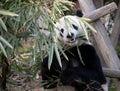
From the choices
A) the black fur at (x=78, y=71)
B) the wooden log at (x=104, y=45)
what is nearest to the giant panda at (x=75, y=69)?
the black fur at (x=78, y=71)

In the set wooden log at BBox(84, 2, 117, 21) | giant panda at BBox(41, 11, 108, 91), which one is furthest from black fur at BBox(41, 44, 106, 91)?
wooden log at BBox(84, 2, 117, 21)

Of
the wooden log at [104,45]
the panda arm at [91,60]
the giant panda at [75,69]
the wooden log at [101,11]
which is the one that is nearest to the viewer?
the giant panda at [75,69]

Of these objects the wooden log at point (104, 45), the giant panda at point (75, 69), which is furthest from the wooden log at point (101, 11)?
the giant panda at point (75, 69)

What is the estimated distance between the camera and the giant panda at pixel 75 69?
2.93m

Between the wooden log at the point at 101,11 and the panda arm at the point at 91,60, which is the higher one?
the wooden log at the point at 101,11

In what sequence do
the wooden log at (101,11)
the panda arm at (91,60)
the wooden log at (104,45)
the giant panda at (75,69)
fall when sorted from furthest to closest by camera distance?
the wooden log at (104,45) → the wooden log at (101,11) → the panda arm at (91,60) → the giant panda at (75,69)

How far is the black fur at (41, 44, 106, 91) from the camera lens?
9.80 ft

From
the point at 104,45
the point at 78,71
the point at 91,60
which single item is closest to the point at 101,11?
the point at 104,45

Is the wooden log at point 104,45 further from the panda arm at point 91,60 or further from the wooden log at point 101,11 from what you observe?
the panda arm at point 91,60

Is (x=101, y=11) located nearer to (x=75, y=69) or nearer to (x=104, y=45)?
(x=104, y=45)

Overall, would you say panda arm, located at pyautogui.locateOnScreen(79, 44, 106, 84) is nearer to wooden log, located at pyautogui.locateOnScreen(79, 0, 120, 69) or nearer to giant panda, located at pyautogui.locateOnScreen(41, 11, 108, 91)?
giant panda, located at pyautogui.locateOnScreen(41, 11, 108, 91)

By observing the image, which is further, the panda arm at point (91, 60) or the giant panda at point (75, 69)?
the panda arm at point (91, 60)

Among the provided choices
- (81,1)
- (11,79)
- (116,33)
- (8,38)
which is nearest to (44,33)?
(8,38)

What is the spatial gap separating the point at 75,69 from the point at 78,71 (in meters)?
0.04
